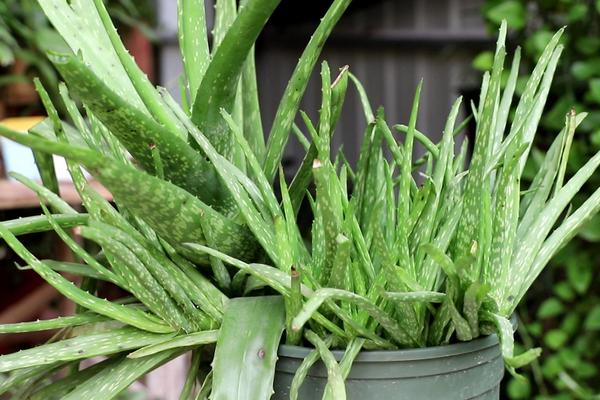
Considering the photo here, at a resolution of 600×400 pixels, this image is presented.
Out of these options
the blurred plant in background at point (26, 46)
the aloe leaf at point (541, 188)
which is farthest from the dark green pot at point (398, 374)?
the blurred plant in background at point (26, 46)

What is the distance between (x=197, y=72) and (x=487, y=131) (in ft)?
0.63

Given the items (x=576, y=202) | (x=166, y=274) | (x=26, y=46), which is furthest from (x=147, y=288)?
(x=26, y=46)

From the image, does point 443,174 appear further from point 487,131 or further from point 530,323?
point 530,323

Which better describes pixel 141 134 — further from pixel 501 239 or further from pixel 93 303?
pixel 501 239

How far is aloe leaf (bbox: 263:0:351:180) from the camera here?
1.12 feet

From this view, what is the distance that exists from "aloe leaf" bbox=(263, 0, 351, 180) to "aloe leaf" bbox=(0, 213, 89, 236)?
0.12 meters

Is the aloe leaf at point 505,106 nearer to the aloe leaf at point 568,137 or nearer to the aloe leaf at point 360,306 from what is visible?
the aloe leaf at point 568,137

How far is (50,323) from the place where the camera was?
0.36 meters

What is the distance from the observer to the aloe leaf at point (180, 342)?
1.11 ft

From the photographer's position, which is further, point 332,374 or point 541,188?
point 541,188

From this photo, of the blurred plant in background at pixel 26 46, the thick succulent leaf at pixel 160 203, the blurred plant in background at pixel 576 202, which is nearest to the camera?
the thick succulent leaf at pixel 160 203

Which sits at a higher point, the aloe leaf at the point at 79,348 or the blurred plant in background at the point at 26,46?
the blurred plant in background at the point at 26,46

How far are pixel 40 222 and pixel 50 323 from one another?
66mm

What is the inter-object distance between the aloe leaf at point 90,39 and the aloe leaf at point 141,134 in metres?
0.05
